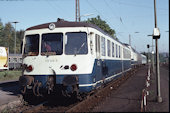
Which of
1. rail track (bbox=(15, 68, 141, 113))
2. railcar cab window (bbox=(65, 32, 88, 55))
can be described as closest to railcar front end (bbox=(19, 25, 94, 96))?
railcar cab window (bbox=(65, 32, 88, 55))

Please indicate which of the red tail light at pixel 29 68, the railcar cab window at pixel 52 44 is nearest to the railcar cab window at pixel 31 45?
the railcar cab window at pixel 52 44

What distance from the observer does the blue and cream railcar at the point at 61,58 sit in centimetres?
799

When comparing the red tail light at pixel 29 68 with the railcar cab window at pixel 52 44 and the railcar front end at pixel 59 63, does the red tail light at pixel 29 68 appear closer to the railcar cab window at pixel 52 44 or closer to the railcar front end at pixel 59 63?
the railcar front end at pixel 59 63

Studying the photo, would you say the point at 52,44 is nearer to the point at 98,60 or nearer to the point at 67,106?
the point at 98,60

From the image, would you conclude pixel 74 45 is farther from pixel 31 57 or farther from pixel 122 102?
pixel 122 102

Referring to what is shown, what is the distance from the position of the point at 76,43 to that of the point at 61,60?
889mm

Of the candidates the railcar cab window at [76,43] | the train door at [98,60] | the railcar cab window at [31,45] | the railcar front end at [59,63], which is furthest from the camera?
the train door at [98,60]

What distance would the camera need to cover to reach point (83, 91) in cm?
798

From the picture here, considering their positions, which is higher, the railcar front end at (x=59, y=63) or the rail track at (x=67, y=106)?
the railcar front end at (x=59, y=63)

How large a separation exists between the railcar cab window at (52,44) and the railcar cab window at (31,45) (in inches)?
12.3

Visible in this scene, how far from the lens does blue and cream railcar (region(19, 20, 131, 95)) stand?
26.2ft

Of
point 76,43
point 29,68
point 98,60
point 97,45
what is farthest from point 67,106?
point 97,45

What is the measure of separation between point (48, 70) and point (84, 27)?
7.28 ft

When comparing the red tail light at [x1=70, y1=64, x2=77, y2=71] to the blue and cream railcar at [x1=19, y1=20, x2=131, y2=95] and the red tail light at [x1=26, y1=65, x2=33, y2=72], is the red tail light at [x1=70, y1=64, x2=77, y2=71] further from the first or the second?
the red tail light at [x1=26, y1=65, x2=33, y2=72]
